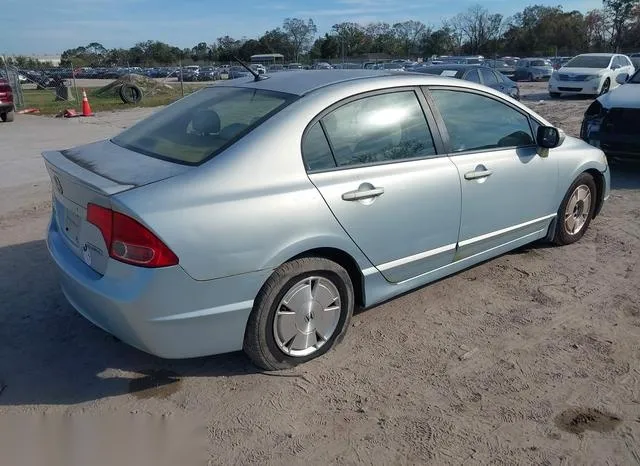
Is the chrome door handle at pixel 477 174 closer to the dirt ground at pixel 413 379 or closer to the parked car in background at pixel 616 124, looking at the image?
the dirt ground at pixel 413 379

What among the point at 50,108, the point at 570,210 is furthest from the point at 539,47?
the point at 570,210

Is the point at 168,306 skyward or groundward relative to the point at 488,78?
groundward

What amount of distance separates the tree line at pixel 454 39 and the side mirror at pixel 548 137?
224 ft

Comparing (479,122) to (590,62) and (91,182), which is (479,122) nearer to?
(91,182)

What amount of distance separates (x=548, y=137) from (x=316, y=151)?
86.2 inches

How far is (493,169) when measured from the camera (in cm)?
392

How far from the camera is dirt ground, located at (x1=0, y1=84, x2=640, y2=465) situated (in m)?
2.59

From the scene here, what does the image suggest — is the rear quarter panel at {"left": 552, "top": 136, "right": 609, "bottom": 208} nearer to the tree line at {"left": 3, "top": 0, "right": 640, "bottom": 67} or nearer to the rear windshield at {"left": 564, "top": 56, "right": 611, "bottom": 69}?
the rear windshield at {"left": 564, "top": 56, "right": 611, "bottom": 69}

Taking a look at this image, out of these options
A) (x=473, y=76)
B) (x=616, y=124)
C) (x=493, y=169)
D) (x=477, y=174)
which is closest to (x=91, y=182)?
(x=477, y=174)

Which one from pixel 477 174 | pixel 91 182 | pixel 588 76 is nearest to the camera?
pixel 91 182

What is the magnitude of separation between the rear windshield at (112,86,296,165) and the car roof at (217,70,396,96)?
2.9 inches

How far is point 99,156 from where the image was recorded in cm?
331

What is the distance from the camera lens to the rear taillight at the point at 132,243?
256 centimetres

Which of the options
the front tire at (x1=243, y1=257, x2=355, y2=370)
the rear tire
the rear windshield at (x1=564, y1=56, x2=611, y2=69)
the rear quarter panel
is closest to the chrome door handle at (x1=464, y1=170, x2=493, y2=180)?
the rear quarter panel
